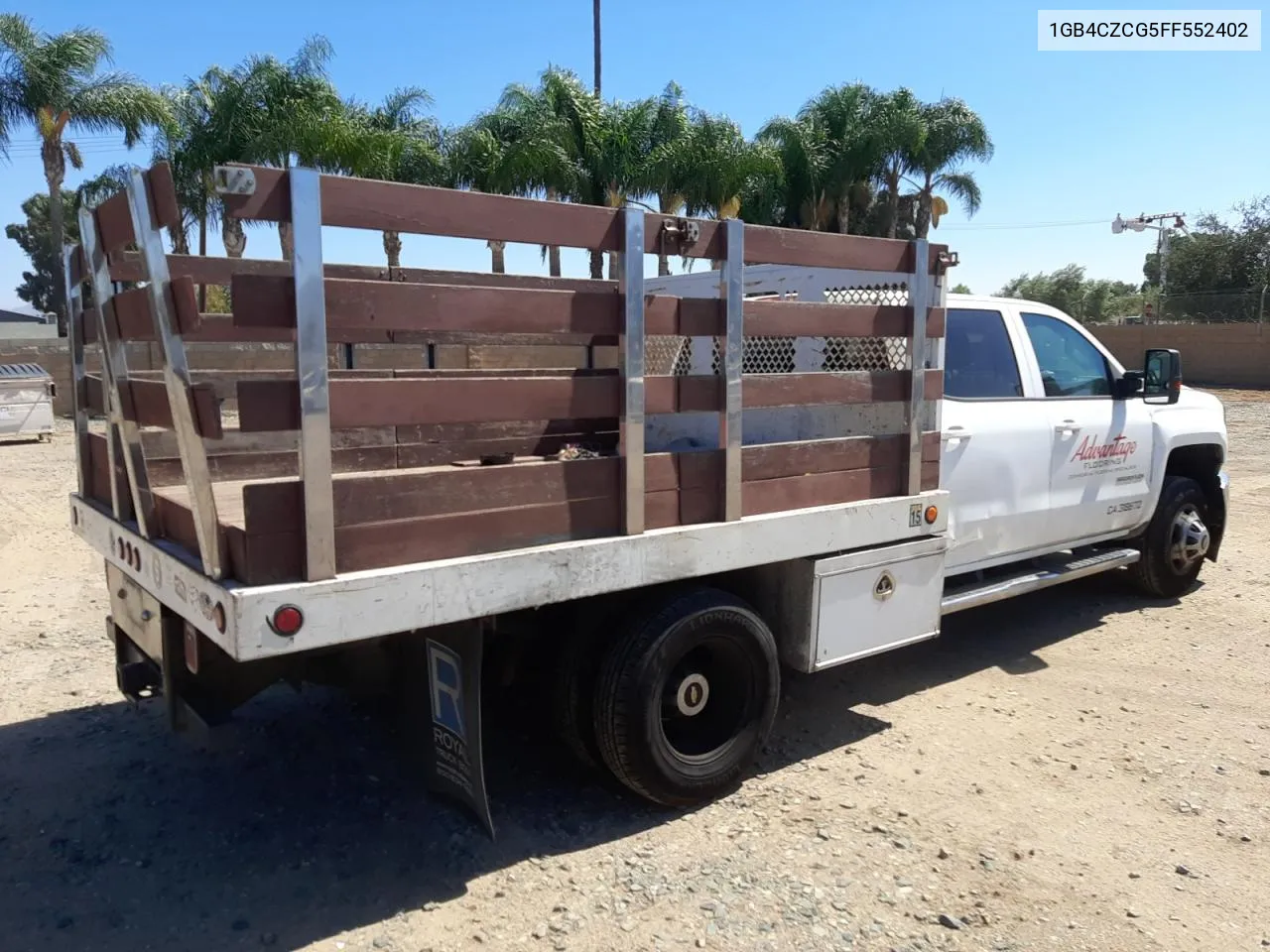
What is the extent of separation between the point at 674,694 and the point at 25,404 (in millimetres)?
15838

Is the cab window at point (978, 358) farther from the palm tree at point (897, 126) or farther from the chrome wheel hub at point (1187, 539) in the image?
the palm tree at point (897, 126)

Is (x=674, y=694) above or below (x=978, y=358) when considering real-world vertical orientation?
below

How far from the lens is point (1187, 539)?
249 inches

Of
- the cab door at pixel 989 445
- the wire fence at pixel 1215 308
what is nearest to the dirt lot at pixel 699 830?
the cab door at pixel 989 445

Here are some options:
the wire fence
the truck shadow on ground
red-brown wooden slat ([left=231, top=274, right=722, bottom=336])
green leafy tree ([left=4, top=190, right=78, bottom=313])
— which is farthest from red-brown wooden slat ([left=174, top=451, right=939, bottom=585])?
green leafy tree ([left=4, top=190, right=78, bottom=313])

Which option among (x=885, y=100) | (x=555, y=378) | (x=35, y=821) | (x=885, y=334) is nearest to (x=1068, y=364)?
(x=885, y=334)

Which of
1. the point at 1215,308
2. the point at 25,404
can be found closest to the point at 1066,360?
the point at 25,404

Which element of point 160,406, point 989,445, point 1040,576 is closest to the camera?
point 160,406

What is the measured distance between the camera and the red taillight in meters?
2.51

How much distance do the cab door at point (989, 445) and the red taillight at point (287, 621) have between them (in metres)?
2.98

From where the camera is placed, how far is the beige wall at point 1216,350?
95.4 ft

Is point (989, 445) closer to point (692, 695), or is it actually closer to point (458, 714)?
point (692, 695)

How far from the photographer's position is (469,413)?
2.83 metres

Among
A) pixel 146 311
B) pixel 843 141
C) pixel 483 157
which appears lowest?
pixel 146 311
